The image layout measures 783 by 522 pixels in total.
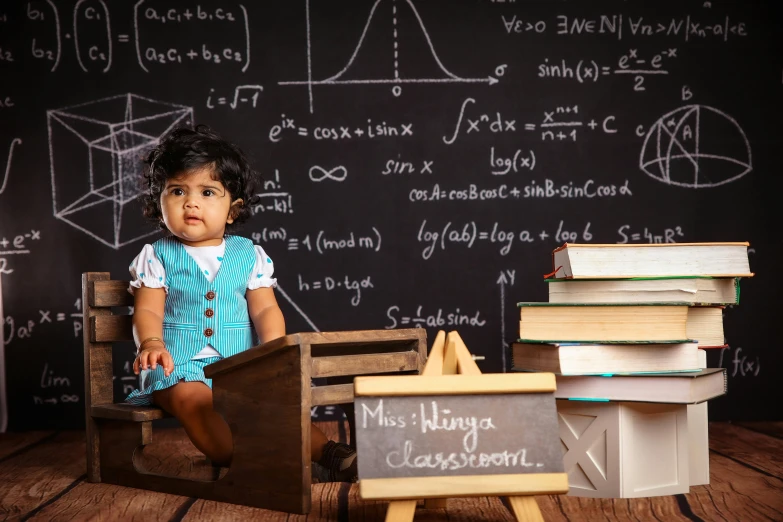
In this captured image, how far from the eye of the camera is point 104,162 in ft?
10.2

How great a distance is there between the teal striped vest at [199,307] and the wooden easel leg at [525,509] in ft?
3.38

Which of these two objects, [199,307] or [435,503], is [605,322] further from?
[199,307]

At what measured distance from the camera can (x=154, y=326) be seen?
2.15m

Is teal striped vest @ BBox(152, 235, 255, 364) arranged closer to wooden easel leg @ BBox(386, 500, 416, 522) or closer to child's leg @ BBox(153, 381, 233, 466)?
child's leg @ BBox(153, 381, 233, 466)

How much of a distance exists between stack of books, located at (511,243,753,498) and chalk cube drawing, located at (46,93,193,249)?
1.83m

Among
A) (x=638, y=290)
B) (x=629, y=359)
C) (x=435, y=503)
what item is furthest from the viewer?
(x=638, y=290)

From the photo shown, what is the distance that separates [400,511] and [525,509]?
0.73 ft

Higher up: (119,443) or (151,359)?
(151,359)

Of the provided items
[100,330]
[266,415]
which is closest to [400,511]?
[266,415]

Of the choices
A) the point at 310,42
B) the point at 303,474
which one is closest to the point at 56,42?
the point at 310,42

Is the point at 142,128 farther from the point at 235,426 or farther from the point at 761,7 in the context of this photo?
the point at 761,7

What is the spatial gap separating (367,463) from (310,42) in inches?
84.8

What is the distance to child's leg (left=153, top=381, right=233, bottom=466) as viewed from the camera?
79.0 inches

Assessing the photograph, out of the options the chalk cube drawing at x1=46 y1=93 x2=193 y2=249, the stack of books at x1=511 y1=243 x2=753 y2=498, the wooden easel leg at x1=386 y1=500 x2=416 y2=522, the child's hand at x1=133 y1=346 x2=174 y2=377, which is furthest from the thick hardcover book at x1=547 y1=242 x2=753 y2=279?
the chalk cube drawing at x1=46 y1=93 x2=193 y2=249
